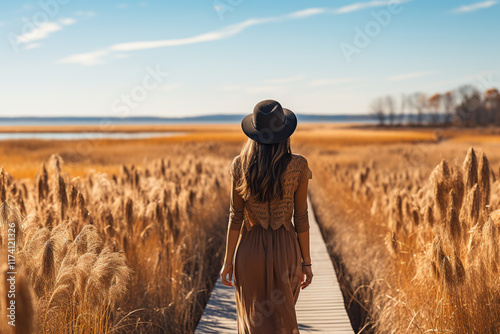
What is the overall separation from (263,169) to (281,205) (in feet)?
0.88

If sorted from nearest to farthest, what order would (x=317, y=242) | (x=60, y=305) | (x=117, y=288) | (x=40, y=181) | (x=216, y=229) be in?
(x=60, y=305) → (x=117, y=288) → (x=40, y=181) → (x=317, y=242) → (x=216, y=229)

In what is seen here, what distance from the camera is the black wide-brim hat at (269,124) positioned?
97.5 inches

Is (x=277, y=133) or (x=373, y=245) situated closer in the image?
(x=277, y=133)

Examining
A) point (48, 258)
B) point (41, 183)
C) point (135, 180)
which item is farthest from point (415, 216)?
point (41, 183)

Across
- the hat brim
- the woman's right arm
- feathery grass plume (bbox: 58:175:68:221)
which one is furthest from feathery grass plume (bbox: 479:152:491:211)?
feathery grass plume (bbox: 58:175:68:221)

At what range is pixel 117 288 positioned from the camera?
2578 mm

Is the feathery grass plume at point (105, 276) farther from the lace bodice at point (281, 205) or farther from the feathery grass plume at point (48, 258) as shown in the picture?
the lace bodice at point (281, 205)

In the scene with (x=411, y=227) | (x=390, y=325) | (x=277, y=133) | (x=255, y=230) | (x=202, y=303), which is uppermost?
(x=277, y=133)

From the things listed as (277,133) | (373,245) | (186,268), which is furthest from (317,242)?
(277,133)

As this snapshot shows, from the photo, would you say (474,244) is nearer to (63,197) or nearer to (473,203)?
(473,203)

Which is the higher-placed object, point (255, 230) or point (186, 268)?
point (255, 230)

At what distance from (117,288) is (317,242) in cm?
459

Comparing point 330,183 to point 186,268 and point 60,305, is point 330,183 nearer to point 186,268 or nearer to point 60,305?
point 186,268

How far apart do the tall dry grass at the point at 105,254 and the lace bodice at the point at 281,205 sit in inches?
29.8
